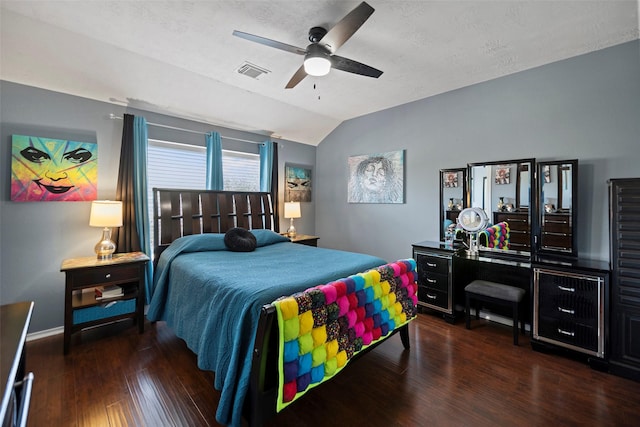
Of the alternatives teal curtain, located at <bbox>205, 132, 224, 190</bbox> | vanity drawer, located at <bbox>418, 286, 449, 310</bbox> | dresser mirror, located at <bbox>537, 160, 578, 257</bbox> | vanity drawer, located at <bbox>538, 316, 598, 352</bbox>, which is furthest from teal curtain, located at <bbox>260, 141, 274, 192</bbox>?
vanity drawer, located at <bbox>538, 316, 598, 352</bbox>

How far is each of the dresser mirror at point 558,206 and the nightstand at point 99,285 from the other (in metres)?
4.25

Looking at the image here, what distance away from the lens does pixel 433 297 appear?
Answer: 10.9ft

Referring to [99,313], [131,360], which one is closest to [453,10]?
[131,360]

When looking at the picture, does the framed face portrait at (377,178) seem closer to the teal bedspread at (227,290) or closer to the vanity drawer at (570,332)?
the teal bedspread at (227,290)

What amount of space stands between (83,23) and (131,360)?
289cm

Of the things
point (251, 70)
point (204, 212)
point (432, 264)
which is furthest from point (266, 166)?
point (432, 264)

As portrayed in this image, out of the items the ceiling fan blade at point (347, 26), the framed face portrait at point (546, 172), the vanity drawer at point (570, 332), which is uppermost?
the ceiling fan blade at point (347, 26)

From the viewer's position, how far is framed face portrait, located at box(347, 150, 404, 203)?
4.13 metres

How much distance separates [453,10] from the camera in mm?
2074

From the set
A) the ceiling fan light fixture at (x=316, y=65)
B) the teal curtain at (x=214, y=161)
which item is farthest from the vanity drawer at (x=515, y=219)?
the teal curtain at (x=214, y=161)

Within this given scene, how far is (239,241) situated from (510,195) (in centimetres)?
315

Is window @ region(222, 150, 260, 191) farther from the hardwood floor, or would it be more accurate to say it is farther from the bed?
Result: the hardwood floor

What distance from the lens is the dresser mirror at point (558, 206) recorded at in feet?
8.80

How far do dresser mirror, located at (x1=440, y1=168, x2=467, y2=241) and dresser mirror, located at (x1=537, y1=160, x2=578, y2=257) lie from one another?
2.57 feet
